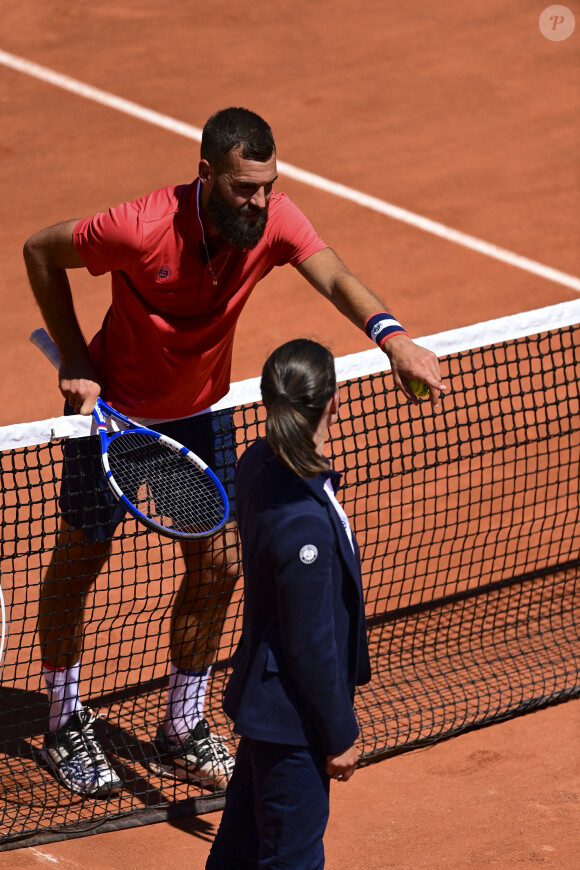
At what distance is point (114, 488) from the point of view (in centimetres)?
397

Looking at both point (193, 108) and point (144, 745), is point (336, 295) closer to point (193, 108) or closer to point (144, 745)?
point (144, 745)

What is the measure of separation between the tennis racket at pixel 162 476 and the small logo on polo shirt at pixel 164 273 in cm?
53

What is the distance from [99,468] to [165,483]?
0.32 m

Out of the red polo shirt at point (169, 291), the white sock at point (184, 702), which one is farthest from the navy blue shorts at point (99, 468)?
the white sock at point (184, 702)

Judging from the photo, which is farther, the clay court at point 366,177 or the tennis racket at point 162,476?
the clay court at point 366,177

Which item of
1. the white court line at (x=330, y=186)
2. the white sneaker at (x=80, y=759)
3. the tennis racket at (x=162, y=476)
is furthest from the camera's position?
the white court line at (x=330, y=186)

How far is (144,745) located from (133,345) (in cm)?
186

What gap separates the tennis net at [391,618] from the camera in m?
4.68

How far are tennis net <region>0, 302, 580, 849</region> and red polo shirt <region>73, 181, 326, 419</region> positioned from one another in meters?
0.26

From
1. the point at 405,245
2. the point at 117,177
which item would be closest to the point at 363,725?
the point at 405,245

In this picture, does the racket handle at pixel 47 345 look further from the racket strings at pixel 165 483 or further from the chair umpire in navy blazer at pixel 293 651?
the chair umpire in navy blazer at pixel 293 651

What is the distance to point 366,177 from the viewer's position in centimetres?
1034

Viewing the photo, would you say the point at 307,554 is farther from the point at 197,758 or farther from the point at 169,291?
the point at 197,758

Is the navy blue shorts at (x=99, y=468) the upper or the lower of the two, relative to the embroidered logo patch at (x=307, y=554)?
upper
